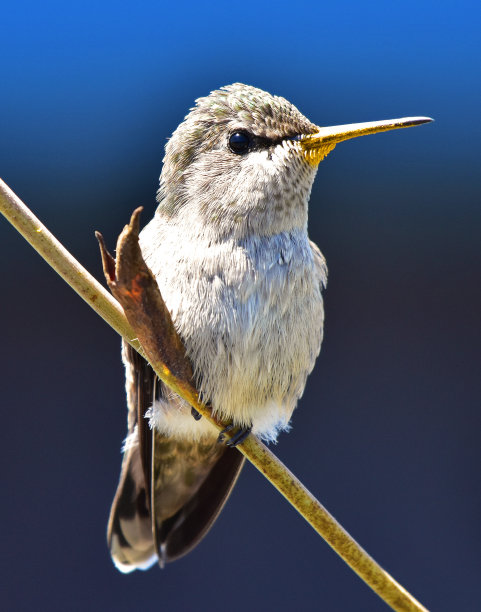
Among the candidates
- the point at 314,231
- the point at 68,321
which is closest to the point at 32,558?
the point at 68,321

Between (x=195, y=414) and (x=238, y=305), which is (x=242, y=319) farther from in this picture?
(x=195, y=414)

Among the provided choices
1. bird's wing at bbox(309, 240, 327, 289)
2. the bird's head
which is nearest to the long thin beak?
the bird's head

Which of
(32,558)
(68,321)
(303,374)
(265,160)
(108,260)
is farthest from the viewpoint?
(68,321)

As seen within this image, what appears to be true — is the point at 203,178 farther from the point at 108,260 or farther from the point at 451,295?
the point at 451,295

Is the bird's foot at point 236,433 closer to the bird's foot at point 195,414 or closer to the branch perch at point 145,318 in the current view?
the bird's foot at point 195,414

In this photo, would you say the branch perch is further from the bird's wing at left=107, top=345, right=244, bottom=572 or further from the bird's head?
the bird's wing at left=107, top=345, right=244, bottom=572

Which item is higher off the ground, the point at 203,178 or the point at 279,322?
the point at 203,178
